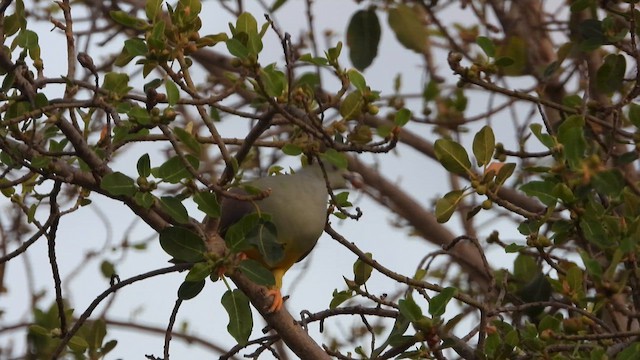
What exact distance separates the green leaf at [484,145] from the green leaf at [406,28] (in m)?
1.04

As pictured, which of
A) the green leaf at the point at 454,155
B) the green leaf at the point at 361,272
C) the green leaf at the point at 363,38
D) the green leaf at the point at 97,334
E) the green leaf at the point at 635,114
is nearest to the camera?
the green leaf at the point at 454,155

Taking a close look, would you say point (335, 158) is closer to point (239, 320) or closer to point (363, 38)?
point (239, 320)

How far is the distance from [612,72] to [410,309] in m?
1.28

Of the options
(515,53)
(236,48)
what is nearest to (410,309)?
(236,48)

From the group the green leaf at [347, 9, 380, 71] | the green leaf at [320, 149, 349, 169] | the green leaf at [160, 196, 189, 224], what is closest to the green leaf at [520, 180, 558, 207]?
the green leaf at [320, 149, 349, 169]

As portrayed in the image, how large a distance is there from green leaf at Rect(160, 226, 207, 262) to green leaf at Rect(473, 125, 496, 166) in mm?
715

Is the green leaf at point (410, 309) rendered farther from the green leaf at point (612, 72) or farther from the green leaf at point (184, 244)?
the green leaf at point (612, 72)

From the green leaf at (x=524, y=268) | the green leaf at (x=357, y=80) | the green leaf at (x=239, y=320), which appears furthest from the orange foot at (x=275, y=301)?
the green leaf at (x=524, y=268)

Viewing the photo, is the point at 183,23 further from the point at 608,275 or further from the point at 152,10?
the point at 608,275

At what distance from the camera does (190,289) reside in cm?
249

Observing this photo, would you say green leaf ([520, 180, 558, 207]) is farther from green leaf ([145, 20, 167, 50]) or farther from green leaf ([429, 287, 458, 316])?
green leaf ([145, 20, 167, 50])

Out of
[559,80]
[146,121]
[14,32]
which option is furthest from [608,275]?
[559,80]

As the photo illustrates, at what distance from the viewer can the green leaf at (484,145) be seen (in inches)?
104

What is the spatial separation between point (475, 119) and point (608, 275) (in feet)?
9.63
